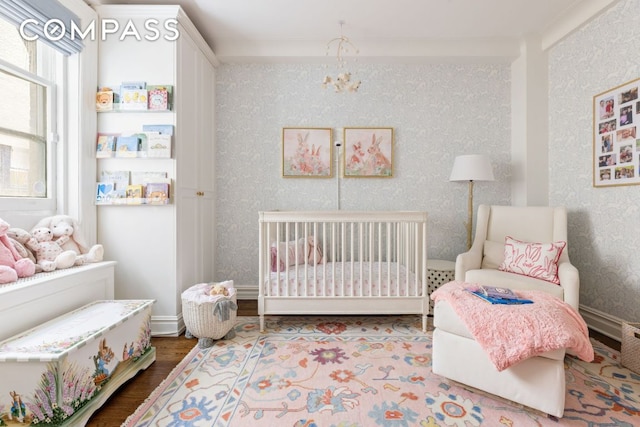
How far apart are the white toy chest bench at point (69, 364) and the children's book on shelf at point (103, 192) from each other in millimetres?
827

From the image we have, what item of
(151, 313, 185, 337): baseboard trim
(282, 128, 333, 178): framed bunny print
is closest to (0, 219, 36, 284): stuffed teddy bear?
(151, 313, 185, 337): baseboard trim


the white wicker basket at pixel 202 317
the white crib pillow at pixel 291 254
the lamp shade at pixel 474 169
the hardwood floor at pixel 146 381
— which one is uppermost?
the lamp shade at pixel 474 169

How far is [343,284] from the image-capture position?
2232 millimetres

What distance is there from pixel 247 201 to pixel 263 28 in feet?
5.39

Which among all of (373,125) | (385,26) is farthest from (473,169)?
(385,26)

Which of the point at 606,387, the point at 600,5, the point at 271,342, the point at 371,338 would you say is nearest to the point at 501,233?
the point at 606,387

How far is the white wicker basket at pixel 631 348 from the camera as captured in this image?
67.7 inches

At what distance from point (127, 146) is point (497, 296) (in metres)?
2.66

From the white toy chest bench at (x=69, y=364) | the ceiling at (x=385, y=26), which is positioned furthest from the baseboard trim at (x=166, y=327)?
the ceiling at (x=385, y=26)

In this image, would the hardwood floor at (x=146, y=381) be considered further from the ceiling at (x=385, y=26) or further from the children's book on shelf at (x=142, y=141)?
the ceiling at (x=385, y=26)

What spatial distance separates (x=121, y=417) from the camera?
4.52ft

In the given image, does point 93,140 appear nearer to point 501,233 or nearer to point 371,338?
point 371,338

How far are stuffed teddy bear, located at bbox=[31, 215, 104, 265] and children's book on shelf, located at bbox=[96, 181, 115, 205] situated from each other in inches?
9.5

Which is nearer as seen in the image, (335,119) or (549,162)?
(549,162)
